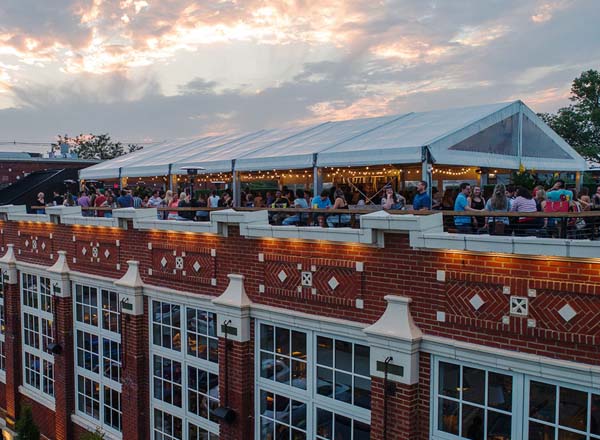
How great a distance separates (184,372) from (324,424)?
150 inches

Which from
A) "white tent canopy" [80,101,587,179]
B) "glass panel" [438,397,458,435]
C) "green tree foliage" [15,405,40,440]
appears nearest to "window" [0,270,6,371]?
"green tree foliage" [15,405,40,440]

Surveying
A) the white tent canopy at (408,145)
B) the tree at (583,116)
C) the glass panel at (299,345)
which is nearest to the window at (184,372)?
the glass panel at (299,345)

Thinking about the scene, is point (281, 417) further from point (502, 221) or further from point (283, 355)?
point (502, 221)

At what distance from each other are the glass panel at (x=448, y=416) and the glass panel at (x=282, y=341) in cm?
298

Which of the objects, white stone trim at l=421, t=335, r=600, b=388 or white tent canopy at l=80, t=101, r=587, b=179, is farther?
white tent canopy at l=80, t=101, r=587, b=179

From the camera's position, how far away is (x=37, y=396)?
53.2 feet

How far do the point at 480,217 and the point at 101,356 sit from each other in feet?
34.4

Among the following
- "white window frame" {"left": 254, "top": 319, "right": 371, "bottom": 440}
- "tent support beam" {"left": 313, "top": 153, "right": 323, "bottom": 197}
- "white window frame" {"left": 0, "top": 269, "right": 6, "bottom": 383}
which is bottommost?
"white window frame" {"left": 0, "top": 269, "right": 6, "bottom": 383}

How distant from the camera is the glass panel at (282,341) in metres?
9.48

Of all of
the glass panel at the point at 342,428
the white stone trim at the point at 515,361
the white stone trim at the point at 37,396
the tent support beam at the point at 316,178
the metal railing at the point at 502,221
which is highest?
the tent support beam at the point at 316,178

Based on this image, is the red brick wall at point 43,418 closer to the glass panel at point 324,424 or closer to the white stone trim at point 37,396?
the white stone trim at point 37,396

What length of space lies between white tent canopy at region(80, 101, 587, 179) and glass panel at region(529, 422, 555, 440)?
17.1ft

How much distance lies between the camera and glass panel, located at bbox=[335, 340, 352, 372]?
856cm

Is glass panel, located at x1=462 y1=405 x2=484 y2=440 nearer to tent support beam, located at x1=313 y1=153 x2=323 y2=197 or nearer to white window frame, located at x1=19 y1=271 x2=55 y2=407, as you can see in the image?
tent support beam, located at x1=313 y1=153 x2=323 y2=197
